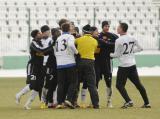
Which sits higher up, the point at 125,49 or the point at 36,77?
the point at 125,49

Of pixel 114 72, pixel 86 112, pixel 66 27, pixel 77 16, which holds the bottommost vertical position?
pixel 114 72

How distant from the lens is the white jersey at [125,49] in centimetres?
1577

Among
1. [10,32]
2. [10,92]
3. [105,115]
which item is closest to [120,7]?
[10,32]

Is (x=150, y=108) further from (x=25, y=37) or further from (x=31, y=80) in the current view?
(x=25, y=37)

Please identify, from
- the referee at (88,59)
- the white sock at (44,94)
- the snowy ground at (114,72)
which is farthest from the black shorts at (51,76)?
the snowy ground at (114,72)

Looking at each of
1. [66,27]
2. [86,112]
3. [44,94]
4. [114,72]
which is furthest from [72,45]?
[114,72]

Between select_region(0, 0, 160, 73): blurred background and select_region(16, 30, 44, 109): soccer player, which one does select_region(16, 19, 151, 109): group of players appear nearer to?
select_region(16, 30, 44, 109): soccer player

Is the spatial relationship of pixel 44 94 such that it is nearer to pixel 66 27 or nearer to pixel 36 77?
pixel 36 77

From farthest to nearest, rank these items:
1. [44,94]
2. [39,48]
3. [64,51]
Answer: [44,94] → [39,48] → [64,51]

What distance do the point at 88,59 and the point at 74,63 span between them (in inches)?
14.5

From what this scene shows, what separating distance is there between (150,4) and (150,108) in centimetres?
2776

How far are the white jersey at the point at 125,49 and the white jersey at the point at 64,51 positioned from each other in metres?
1.03

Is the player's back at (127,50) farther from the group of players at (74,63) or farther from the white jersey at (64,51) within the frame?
the white jersey at (64,51)

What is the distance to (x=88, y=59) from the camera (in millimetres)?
15766
